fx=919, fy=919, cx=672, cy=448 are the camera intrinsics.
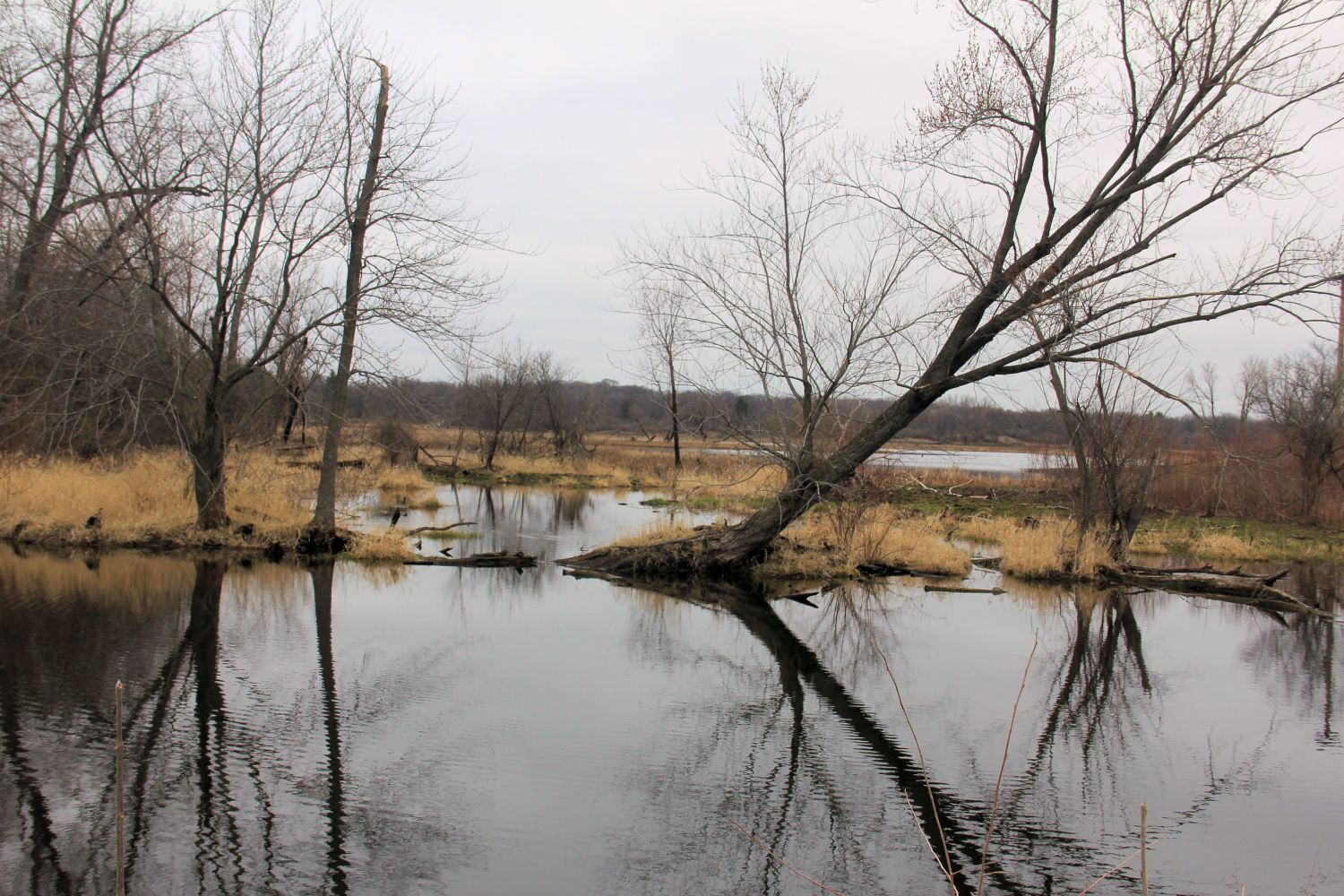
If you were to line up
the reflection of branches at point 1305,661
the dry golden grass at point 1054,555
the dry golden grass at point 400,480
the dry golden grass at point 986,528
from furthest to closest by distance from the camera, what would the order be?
the dry golden grass at point 400,480
the dry golden grass at point 986,528
the dry golden grass at point 1054,555
the reflection of branches at point 1305,661

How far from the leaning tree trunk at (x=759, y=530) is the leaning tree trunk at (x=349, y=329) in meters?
4.32

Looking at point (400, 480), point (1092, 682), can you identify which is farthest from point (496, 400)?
point (1092, 682)

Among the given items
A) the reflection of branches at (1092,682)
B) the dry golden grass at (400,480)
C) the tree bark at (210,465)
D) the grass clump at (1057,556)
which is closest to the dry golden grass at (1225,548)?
the grass clump at (1057,556)

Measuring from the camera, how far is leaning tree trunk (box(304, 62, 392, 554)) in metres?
15.4

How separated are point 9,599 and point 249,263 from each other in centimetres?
623

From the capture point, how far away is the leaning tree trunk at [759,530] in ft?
46.5

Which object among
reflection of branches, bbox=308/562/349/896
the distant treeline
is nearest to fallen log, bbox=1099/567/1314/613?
the distant treeline

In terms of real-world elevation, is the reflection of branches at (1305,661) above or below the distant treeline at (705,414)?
below

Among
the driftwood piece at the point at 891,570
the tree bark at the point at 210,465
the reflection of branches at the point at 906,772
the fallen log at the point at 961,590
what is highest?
Answer: the tree bark at the point at 210,465

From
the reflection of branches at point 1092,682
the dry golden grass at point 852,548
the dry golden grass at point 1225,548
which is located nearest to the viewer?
the reflection of branches at point 1092,682

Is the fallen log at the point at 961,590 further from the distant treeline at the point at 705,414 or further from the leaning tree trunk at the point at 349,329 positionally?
the leaning tree trunk at the point at 349,329

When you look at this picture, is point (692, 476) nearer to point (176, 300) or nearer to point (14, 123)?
point (176, 300)

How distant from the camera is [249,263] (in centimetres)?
1490

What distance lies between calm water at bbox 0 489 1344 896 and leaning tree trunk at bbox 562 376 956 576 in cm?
223
